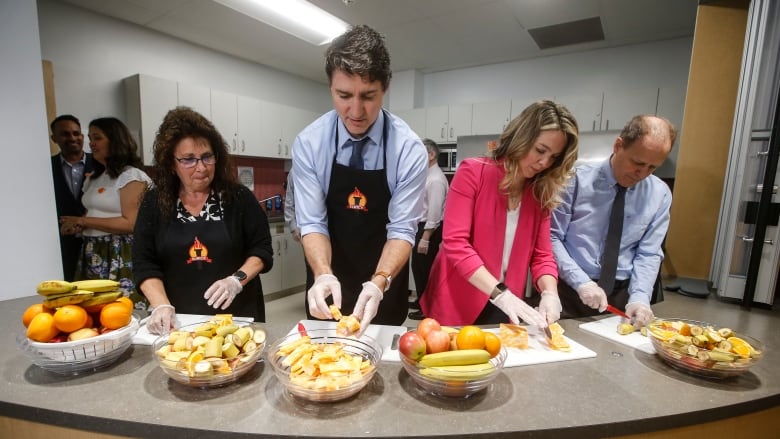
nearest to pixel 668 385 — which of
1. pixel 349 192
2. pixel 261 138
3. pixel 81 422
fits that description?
pixel 349 192

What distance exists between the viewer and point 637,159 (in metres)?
1.55

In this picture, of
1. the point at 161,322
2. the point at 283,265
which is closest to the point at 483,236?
the point at 161,322

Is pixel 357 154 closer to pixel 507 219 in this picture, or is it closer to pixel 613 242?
pixel 507 219

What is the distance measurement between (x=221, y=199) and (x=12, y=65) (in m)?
1.17

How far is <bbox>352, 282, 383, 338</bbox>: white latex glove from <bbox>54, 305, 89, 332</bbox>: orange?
750 mm

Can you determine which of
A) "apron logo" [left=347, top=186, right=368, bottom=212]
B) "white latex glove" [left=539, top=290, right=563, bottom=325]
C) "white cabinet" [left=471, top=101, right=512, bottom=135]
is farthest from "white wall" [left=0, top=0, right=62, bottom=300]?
"white cabinet" [left=471, top=101, right=512, bottom=135]

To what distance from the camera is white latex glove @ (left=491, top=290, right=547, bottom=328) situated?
1280mm

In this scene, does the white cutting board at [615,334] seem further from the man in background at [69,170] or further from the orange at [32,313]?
the man in background at [69,170]

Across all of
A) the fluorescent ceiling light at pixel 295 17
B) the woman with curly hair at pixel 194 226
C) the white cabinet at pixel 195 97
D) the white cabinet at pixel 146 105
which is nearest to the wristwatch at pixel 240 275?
the woman with curly hair at pixel 194 226

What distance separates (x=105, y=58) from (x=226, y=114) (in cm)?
121

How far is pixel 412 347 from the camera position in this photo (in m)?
0.91

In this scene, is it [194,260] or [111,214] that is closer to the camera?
[194,260]

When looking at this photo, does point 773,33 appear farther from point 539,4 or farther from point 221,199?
point 221,199

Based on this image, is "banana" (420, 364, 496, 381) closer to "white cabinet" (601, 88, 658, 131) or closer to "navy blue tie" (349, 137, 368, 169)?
"navy blue tie" (349, 137, 368, 169)
